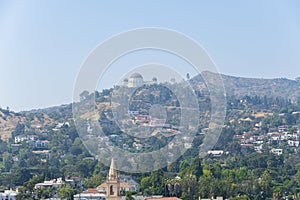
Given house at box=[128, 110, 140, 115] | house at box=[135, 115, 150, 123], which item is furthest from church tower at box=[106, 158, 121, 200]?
house at box=[128, 110, 140, 115]

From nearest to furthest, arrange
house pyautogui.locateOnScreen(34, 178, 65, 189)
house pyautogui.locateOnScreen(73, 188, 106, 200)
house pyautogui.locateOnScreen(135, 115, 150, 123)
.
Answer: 1. house pyautogui.locateOnScreen(73, 188, 106, 200)
2. house pyautogui.locateOnScreen(34, 178, 65, 189)
3. house pyautogui.locateOnScreen(135, 115, 150, 123)

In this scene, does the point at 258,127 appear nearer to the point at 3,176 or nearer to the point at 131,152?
the point at 131,152

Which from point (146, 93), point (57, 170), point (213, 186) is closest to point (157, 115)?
point (146, 93)

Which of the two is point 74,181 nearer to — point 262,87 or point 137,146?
point 137,146

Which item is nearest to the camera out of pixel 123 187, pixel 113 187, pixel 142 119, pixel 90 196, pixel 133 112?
pixel 113 187

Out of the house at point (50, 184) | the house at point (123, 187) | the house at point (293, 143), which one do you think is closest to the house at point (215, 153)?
the house at point (293, 143)

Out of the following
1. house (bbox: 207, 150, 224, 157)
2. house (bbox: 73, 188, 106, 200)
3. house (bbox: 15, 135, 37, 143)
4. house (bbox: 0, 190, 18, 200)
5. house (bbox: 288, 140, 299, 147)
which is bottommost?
house (bbox: 73, 188, 106, 200)

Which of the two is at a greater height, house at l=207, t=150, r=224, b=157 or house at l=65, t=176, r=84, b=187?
house at l=207, t=150, r=224, b=157

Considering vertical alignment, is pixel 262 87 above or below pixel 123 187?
above

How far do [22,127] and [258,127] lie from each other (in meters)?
24.9

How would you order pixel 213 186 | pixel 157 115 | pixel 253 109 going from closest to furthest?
1. pixel 213 186
2. pixel 157 115
3. pixel 253 109

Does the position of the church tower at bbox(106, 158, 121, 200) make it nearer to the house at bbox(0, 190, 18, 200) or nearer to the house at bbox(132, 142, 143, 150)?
the house at bbox(0, 190, 18, 200)

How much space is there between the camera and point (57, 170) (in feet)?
206

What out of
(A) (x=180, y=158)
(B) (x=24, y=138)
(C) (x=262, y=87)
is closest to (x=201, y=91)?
A: (B) (x=24, y=138)
